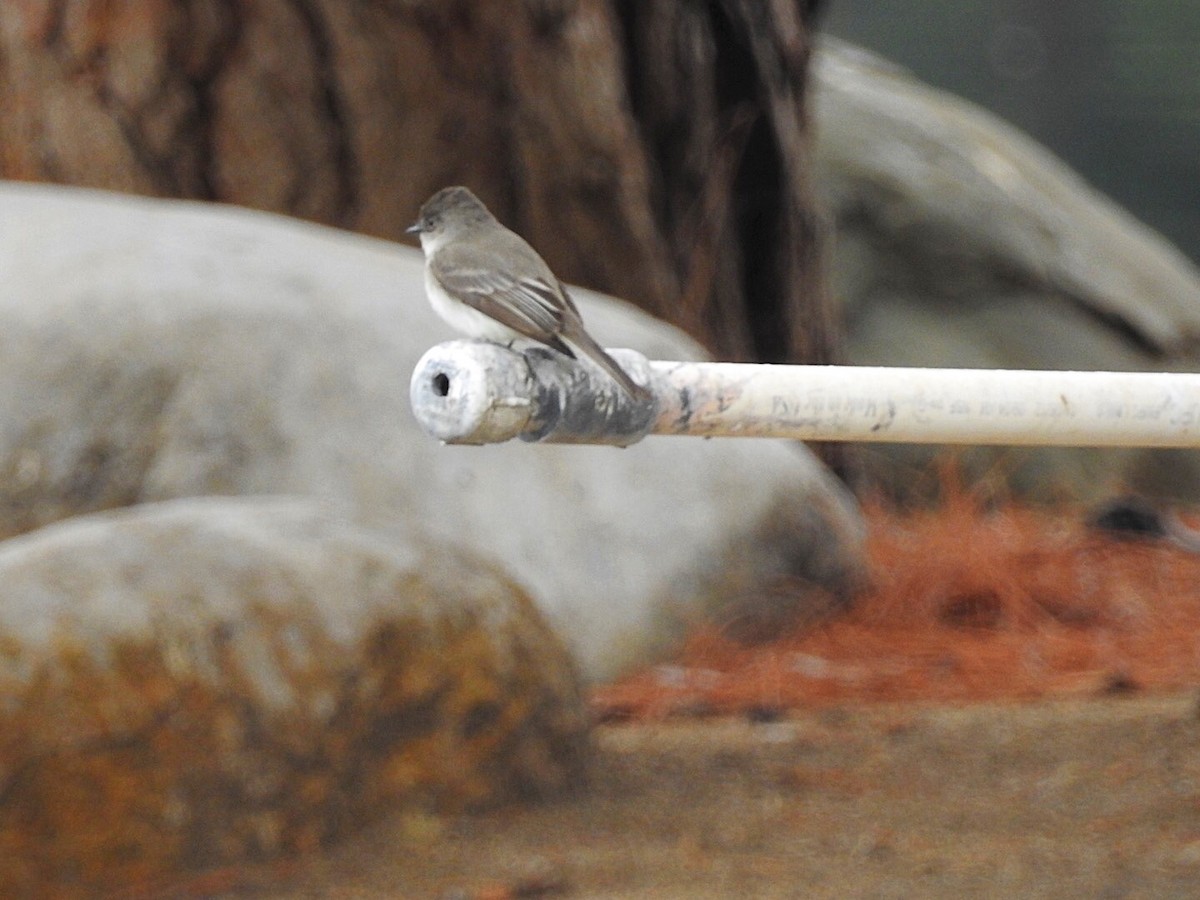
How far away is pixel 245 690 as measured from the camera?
8.73 ft

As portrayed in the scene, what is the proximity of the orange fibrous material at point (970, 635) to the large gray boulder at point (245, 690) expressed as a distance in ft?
2.60

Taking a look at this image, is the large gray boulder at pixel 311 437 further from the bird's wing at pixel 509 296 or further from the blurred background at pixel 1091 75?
the blurred background at pixel 1091 75

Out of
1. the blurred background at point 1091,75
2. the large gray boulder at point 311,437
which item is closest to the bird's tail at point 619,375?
the large gray boulder at point 311,437

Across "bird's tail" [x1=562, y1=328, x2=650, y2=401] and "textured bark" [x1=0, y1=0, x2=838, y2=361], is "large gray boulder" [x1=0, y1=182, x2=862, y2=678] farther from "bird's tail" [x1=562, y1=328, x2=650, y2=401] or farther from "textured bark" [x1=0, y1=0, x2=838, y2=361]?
"bird's tail" [x1=562, y1=328, x2=650, y2=401]

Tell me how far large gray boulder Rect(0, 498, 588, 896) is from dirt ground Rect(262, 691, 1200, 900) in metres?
0.10

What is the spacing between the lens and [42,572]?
2680 mm

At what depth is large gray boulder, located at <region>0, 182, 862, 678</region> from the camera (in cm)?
379

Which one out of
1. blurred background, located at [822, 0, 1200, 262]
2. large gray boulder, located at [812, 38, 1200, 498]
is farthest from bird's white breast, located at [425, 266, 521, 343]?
blurred background, located at [822, 0, 1200, 262]

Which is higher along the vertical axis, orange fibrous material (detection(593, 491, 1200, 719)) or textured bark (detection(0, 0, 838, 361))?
textured bark (detection(0, 0, 838, 361))

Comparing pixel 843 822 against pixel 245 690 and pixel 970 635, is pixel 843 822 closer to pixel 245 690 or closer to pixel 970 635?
pixel 245 690

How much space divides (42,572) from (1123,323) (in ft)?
18.2

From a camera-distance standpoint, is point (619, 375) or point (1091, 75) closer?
point (619, 375)

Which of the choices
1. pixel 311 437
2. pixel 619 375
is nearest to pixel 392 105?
pixel 311 437

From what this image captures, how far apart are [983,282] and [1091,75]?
1076 millimetres
